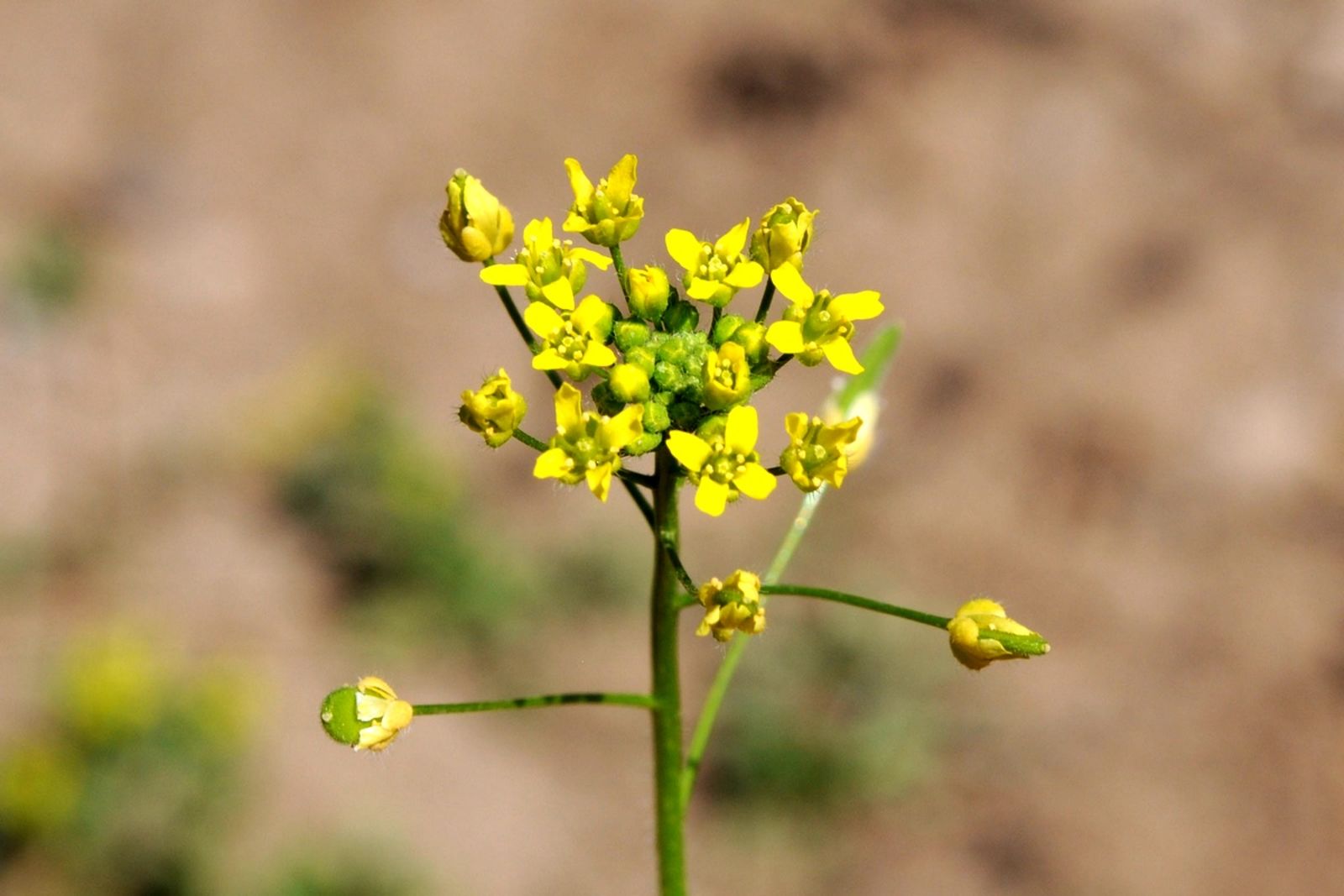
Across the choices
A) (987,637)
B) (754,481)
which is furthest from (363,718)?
(987,637)

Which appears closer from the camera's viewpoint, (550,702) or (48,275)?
(550,702)

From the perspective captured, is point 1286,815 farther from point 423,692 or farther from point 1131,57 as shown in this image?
point 1131,57

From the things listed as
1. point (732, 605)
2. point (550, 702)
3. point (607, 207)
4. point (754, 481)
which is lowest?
point (550, 702)

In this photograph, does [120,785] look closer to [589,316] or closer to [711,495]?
[589,316]

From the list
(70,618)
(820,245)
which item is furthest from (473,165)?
Answer: (70,618)

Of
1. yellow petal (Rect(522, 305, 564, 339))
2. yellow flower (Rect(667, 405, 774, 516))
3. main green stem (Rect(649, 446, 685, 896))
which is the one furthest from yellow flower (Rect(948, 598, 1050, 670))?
yellow petal (Rect(522, 305, 564, 339))

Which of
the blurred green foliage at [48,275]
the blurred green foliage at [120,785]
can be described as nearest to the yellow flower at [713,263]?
the blurred green foliage at [120,785]

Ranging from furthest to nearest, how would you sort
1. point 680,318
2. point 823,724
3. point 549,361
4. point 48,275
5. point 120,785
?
1. point 48,275
2. point 823,724
3. point 120,785
4. point 680,318
5. point 549,361
